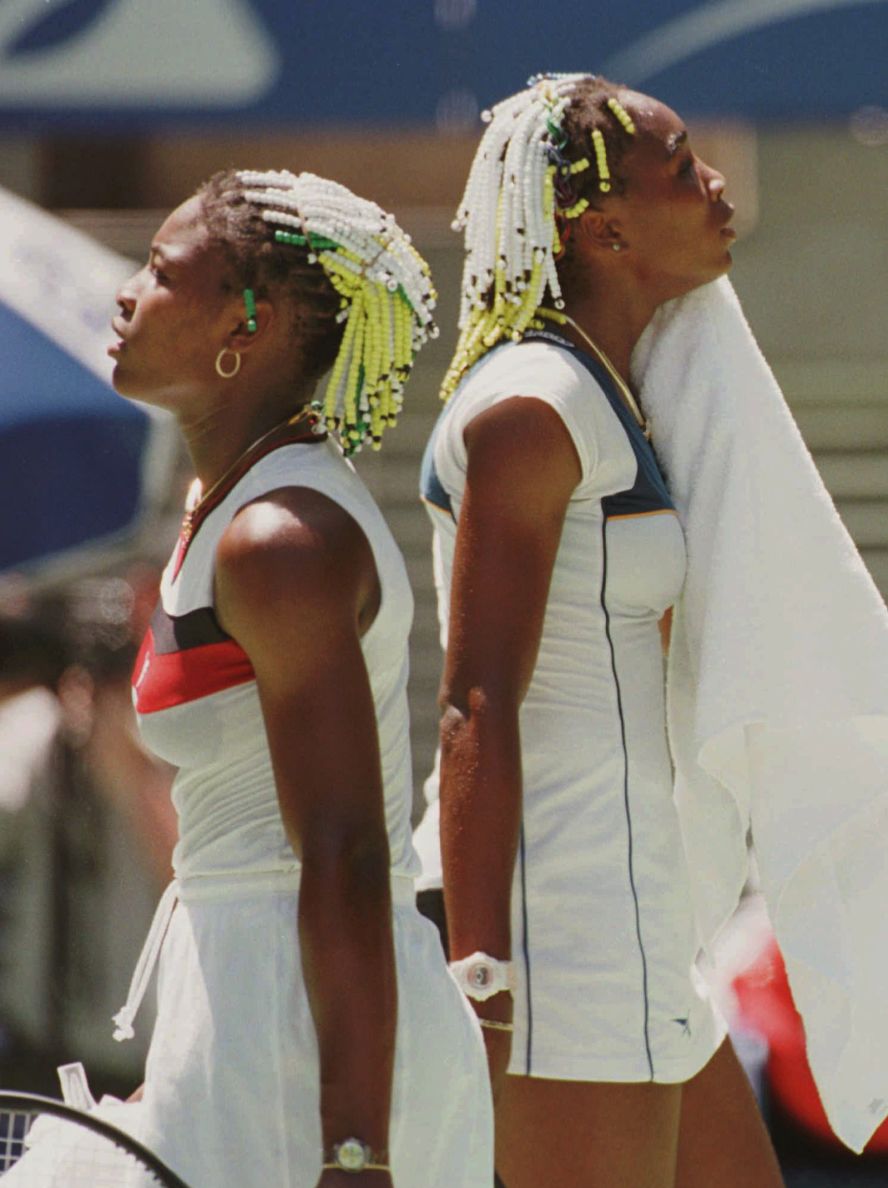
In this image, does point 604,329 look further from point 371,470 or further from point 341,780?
point 371,470

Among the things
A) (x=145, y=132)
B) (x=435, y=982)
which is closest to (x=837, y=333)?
(x=145, y=132)

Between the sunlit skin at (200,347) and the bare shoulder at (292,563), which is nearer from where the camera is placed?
the bare shoulder at (292,563)

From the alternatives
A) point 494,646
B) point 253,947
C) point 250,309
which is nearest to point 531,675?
point 494,646

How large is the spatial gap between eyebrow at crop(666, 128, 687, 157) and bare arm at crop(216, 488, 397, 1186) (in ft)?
3.58

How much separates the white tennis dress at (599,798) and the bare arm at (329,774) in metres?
0.71

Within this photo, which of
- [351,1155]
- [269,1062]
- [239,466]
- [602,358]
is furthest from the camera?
[602,358]

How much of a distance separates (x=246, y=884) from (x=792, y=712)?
100 centimetres

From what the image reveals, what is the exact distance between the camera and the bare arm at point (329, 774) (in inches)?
82.2

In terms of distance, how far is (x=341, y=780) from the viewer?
2.14 metres

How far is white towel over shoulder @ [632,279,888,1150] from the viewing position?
118 inches

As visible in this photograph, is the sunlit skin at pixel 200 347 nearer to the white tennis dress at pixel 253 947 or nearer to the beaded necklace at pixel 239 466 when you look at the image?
the beaded necklace at pixel 239 466

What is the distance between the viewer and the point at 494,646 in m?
2.78

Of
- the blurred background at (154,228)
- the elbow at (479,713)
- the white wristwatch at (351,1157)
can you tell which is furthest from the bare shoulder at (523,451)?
the blurred background at (154,228)

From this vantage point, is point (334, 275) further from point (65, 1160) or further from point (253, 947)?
point (65, 1160)
